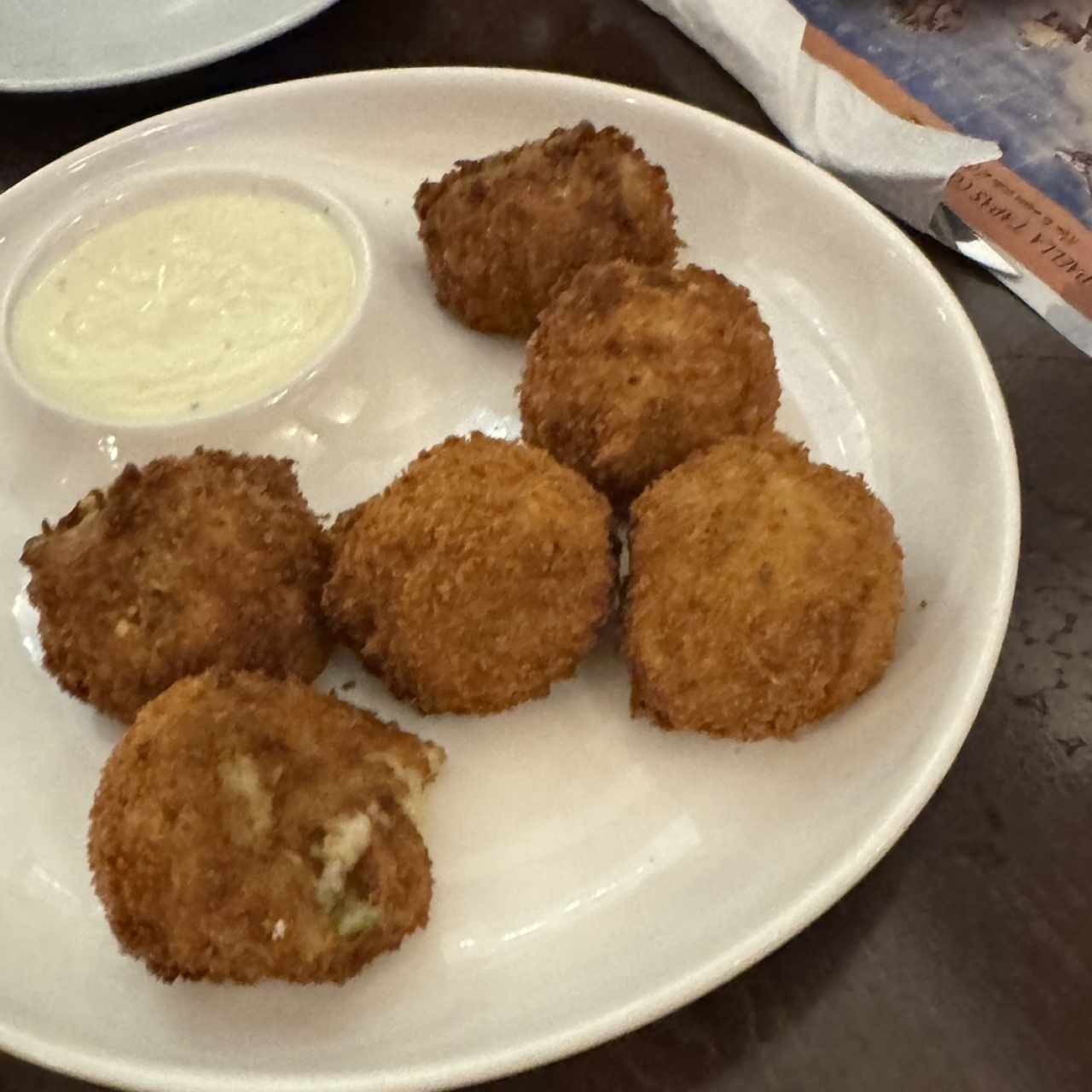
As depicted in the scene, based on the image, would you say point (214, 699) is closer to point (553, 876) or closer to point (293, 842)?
point (293, 842)

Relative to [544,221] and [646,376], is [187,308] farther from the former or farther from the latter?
[646,376]

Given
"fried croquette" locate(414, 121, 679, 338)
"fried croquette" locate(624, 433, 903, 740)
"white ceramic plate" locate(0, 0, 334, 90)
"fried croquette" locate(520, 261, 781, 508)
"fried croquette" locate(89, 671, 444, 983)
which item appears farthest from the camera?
"white ceramic plate" locate(0, 0, 334, 90)

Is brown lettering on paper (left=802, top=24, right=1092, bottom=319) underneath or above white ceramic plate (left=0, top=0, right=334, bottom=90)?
above

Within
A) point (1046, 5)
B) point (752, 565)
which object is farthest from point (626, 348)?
point (1046, 5)

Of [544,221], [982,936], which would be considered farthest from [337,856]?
[544,221]

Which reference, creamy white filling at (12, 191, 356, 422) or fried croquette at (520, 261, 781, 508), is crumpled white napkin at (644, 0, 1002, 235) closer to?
fried croquette at (520, 261, 781, 508)

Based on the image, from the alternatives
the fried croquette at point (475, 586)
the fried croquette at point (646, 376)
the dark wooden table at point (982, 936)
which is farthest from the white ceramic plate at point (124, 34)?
the dark wooden table at point (982, 936)

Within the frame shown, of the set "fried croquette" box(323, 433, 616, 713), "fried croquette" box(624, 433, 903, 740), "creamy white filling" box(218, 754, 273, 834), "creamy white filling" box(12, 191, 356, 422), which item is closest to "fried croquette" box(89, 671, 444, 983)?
"creamy white filling" box(218, 754, 273, 834)
